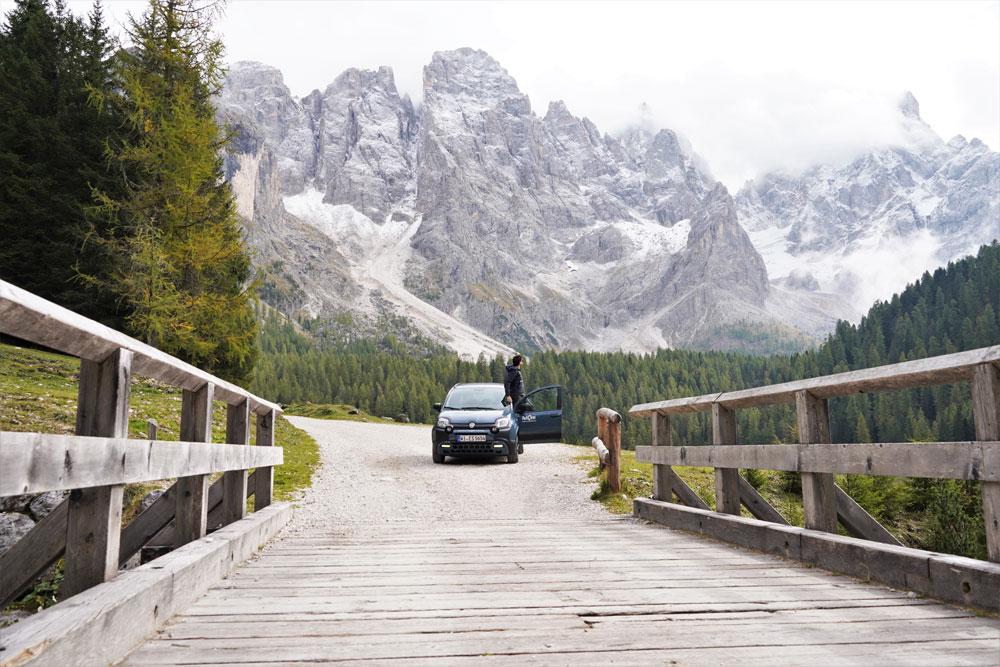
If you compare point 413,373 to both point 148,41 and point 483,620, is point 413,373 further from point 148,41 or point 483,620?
point 483,620

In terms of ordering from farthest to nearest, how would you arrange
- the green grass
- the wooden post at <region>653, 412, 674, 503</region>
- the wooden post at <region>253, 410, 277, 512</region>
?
the green grass → the wooden post at <region>653, 412, 674, 503</region> → the wooden post at <region>253, 410, 277, 512</region>

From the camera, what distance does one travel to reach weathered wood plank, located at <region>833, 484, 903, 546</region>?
16.9 feet

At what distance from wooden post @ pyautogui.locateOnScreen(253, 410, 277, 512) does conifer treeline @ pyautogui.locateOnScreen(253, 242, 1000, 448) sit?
257 feet

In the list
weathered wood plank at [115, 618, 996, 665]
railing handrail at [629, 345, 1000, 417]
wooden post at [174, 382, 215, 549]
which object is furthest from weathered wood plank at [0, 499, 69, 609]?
railing handrail at [629, 345, 1000, 417]

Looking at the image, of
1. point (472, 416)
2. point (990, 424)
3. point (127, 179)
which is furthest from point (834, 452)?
point (127, 179)

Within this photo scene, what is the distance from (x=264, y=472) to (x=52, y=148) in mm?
24216

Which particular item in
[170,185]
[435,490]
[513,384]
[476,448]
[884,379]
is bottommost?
[435,490]

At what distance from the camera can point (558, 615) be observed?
3.33 meters

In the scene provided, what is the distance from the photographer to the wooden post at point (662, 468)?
295 inches

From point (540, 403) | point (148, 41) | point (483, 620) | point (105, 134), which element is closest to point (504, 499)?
point (540, 403)

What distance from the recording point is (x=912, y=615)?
3.29m

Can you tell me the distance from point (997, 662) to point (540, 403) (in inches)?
609

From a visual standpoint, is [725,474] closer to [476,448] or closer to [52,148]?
[476,448]

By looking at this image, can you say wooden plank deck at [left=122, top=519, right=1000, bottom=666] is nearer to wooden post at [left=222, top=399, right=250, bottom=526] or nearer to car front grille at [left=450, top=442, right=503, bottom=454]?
wooden post at [left=222, top=399, right=250, bottom=526]
